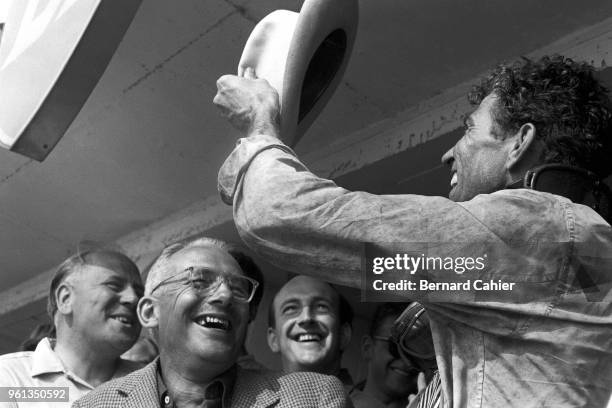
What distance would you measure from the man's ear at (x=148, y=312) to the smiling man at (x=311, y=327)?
0.65 m

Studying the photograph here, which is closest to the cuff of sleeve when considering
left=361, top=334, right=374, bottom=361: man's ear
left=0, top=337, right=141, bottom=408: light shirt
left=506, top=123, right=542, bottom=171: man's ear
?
left=506, top=123, right=542, bottom=171: man's ear

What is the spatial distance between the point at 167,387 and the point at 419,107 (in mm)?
1768

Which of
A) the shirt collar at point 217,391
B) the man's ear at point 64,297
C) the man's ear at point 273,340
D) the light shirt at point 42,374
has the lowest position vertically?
the shirt collar at point 217,391

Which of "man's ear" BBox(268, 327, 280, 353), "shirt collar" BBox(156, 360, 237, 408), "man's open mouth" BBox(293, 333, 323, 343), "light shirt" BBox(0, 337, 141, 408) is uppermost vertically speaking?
"man's ear" BBox(268, 327, 280, 353)

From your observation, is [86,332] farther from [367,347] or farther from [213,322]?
[367,347]

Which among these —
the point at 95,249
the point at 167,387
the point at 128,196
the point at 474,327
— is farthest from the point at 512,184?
the point at 128,196

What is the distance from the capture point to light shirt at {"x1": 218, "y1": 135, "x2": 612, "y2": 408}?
228 centimetres

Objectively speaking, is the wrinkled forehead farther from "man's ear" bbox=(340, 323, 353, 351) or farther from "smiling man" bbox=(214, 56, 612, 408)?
"smiling man" bbox=(214, 56, 612, 408)

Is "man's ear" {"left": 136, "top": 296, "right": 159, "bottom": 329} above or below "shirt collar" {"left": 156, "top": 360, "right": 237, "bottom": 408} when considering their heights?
above

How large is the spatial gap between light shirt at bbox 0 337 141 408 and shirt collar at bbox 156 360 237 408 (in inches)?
32.4

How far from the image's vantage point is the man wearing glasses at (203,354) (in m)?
3.16

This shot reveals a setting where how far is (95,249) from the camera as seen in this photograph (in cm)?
448

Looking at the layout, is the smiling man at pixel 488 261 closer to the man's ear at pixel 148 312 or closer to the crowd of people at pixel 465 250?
the crowd of people at pixel 465 250

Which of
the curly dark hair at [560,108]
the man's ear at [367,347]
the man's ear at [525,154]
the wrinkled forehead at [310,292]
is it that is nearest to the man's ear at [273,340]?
the wrinkled forehead at [310,292]
